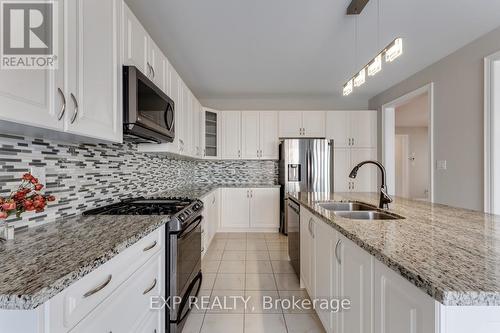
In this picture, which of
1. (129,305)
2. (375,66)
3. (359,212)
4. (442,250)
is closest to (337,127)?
(375,66)

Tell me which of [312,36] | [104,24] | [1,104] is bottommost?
[1,104]

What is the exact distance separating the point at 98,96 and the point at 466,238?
5.97 ft

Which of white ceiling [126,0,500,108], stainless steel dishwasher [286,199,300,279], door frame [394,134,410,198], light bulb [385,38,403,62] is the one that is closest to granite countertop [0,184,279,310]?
stainless steel dishwasher [286,199,300,279]

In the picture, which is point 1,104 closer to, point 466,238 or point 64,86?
point 64,86

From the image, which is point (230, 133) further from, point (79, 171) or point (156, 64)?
point (79, 171)

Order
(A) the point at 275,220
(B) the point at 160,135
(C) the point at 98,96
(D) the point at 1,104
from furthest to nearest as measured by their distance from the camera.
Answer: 1. (A) the point at 275,220
2. (B) the point at 160,135
3. (C) the point at 98,96
4. (D) the point at 1,104

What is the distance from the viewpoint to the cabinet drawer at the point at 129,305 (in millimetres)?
823

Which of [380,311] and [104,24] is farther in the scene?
[104,24]

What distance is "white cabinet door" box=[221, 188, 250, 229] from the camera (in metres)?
4.24

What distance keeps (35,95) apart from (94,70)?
402 millimetres

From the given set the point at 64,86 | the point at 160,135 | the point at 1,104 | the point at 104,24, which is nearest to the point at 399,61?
the point at 160,135

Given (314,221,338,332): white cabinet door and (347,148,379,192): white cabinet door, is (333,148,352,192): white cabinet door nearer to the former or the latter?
(347,148,379,192): white cabinet door

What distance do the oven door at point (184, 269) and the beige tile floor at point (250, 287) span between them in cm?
22

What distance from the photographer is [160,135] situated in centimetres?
188
